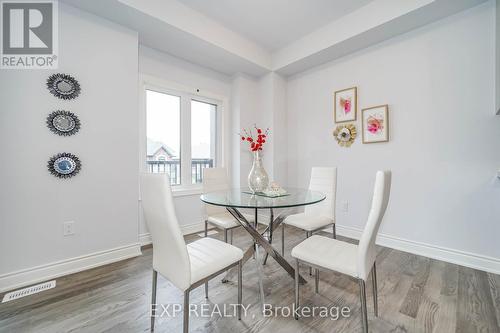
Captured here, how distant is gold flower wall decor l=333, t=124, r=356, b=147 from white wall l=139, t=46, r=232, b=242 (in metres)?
1.66

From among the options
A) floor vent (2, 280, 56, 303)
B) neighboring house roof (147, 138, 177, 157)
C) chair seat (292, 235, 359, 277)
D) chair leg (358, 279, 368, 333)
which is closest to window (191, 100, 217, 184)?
neighboring house roof (147, 138, 177, 157)

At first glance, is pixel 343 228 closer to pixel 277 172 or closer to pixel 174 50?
pixel 277 172

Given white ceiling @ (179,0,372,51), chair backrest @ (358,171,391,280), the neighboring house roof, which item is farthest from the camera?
the neighboring house roof

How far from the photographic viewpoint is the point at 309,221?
6.91 feet

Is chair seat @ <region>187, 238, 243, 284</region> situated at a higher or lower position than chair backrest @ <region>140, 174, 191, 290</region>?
lower

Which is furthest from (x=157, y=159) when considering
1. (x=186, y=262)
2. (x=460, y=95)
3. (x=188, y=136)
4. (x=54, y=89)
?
(x=460, y=95)

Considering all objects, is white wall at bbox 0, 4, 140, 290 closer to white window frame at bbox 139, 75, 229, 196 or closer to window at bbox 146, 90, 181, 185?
white window frame at bbox 139, 75, 229, 196

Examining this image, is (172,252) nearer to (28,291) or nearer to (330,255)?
(330,255)

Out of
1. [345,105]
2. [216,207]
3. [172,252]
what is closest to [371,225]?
[172,252]

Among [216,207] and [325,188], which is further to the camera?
[216,207]

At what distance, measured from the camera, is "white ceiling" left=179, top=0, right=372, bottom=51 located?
95.1 inches

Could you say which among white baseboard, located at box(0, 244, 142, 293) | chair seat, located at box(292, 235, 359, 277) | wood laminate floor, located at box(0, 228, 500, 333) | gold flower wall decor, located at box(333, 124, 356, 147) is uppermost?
gold flower wall decor, located at box(333, 124, 356, 147)

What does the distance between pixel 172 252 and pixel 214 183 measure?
58.4 inches

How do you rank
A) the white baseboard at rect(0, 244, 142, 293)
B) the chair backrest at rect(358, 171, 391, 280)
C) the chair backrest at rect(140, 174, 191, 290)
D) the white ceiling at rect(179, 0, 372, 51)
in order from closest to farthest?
1. the chair backrest at rect(140, 174, 191, 290)
2. the chair backrest at rect(358, 171, 391, 280)
3. the white baseboard at rect(0, 244, 142, 293)
4. the white ceiling at rect(179, 0, 372, 51)
